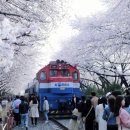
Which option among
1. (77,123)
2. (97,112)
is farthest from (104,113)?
(77,123)

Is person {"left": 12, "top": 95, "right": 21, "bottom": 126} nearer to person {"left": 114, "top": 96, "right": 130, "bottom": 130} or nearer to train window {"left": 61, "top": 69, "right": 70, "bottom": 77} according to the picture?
train window {"left": 61, "top": 69, "right": 70, "bottom": 77}

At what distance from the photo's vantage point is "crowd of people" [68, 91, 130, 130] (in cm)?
846

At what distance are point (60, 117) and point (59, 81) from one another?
8.19 feet

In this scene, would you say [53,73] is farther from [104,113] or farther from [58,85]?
[104,113]

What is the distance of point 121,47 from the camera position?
1488 centimetres

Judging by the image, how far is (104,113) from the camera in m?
9.80

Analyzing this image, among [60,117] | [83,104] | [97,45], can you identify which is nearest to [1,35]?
[83,104]

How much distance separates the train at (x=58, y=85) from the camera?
2717cm

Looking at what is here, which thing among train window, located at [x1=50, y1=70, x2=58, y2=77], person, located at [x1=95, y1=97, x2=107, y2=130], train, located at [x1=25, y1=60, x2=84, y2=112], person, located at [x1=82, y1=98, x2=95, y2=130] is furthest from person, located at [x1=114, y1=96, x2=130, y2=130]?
train window, located at [x1=50, y1=70, x2=58, y2=77]

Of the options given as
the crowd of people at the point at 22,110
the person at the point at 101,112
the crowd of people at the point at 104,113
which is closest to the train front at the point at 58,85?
the crowd of people at the point at 22,110

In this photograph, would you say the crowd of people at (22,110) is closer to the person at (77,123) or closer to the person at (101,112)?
the person at (77,123)

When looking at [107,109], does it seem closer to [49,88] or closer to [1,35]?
[1,35]

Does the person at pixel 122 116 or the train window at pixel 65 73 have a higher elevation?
the train window at pixel 65 73

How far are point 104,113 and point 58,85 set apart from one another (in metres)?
17.6
